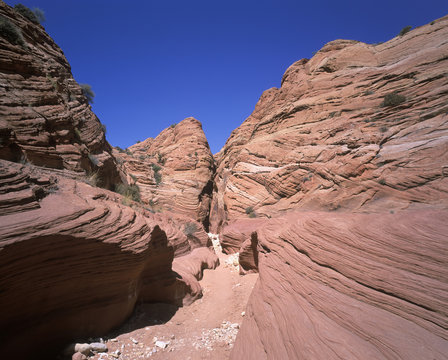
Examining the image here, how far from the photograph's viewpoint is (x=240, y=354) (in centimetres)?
436

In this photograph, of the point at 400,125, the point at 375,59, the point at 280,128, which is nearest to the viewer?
the point at 400,125

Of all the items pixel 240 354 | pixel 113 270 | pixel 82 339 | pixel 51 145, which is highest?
pixel 51 145

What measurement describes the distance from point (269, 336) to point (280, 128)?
16.9 m

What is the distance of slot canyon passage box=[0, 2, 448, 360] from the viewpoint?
3.40 metres

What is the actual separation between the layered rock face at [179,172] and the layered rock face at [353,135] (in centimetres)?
271

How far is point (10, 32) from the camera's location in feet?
26.2

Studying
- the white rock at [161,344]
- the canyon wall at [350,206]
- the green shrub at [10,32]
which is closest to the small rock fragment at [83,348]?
the white rock at [161,344]

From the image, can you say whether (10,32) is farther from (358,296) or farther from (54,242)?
(358,296)

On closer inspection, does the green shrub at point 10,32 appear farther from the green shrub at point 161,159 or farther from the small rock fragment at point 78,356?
the green shrub at point 161,159

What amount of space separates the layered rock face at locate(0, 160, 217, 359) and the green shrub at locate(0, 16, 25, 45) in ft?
25.0

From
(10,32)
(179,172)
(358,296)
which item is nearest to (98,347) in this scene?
(358,296)

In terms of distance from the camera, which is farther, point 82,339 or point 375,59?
point 375,59

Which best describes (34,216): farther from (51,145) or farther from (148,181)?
(148,181)

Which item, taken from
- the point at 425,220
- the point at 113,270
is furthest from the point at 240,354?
the point at 425,220
